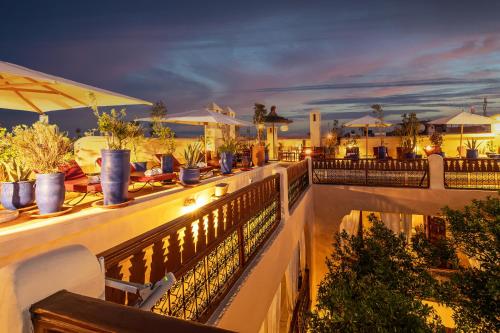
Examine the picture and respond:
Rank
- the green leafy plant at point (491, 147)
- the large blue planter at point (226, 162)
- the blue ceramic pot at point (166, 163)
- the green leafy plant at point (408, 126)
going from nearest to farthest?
the blue ceramic pot at point (166, 163) → the large blue planter at point (226, 162) → the green leafy plant at point (491, 147) → the green leafy plant at point (408, 126)

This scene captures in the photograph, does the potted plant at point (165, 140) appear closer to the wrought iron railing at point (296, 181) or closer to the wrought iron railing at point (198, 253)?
the wrought iron railing at point (198, 253)

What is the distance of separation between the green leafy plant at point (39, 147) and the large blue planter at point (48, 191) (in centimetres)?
11

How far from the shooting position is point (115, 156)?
3828mm

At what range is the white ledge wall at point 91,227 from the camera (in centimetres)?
291

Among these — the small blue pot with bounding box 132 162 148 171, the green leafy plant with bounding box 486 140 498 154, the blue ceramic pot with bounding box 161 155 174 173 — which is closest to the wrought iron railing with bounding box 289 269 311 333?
the blue ceramic pot with bounding box 161 155 174 173

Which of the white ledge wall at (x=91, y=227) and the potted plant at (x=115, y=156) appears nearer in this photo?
the white ledge wall at (x=91, y=227)

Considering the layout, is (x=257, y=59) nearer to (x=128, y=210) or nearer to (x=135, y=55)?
(x=135, y=55)

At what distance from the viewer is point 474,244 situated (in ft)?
19.8

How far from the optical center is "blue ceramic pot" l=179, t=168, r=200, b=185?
5820 millimetres

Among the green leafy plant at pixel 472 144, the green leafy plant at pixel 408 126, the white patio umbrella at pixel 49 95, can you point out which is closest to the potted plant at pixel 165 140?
the white patio umbrella at pixel 49 95

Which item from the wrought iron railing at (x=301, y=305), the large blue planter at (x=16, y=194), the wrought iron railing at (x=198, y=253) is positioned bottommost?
the wrought iron railing at (x=301, y=305)

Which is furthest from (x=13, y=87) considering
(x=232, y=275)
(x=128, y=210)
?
(x=232, y=275)

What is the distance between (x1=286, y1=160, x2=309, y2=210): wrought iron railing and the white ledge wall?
3021mm

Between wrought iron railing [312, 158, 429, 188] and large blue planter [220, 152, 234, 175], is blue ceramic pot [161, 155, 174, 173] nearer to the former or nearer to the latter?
large blue planter [220, 152, 234, 175]
